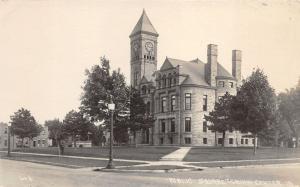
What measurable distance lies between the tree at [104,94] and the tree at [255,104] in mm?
11116

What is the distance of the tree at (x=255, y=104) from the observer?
28233 mm

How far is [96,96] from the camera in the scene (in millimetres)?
36344

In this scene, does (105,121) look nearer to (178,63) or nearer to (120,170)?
(178,63)

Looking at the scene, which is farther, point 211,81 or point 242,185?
point 211,81

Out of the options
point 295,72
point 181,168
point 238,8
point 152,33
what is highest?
point 152,33

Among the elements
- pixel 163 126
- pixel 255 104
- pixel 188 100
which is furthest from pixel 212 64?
pixel 255 104

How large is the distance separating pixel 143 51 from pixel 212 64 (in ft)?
39.3

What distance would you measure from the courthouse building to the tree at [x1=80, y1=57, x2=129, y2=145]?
9.11 m

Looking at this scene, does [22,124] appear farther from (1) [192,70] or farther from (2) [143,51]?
(1) [192,70]

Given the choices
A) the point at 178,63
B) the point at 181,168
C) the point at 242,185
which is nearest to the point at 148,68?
the point at 178,63

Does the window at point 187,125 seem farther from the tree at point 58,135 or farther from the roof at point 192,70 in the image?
the tree at point 58,135

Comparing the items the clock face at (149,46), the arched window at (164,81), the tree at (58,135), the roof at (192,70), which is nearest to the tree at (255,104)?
the tree at (58,135)

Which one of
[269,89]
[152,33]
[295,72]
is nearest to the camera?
[295,72]

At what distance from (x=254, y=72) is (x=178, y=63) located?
61.3 feet
